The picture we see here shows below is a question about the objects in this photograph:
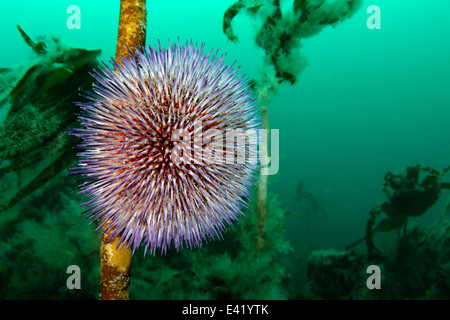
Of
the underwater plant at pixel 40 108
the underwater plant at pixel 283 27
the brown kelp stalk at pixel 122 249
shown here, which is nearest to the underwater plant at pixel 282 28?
the underwater plant at pixel 283 27

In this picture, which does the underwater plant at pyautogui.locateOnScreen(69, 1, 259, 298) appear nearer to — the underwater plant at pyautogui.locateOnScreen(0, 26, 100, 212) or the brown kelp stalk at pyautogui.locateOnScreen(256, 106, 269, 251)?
the underwater plant at pyautogui.locateOnScreen(0, 26, 100, 212)

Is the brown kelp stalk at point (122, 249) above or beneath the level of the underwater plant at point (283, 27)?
beneath

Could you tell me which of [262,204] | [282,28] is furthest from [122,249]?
[282,28]

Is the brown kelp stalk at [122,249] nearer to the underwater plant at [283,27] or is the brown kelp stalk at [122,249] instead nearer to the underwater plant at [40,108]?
the underwater plant at [40,108]

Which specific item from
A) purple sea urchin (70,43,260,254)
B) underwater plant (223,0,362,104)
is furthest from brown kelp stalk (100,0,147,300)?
underwater plant (223,0,362,104)

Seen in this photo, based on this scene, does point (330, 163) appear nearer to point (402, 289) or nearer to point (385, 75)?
point (385, 75)

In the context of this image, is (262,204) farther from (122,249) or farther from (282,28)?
(282,28)
